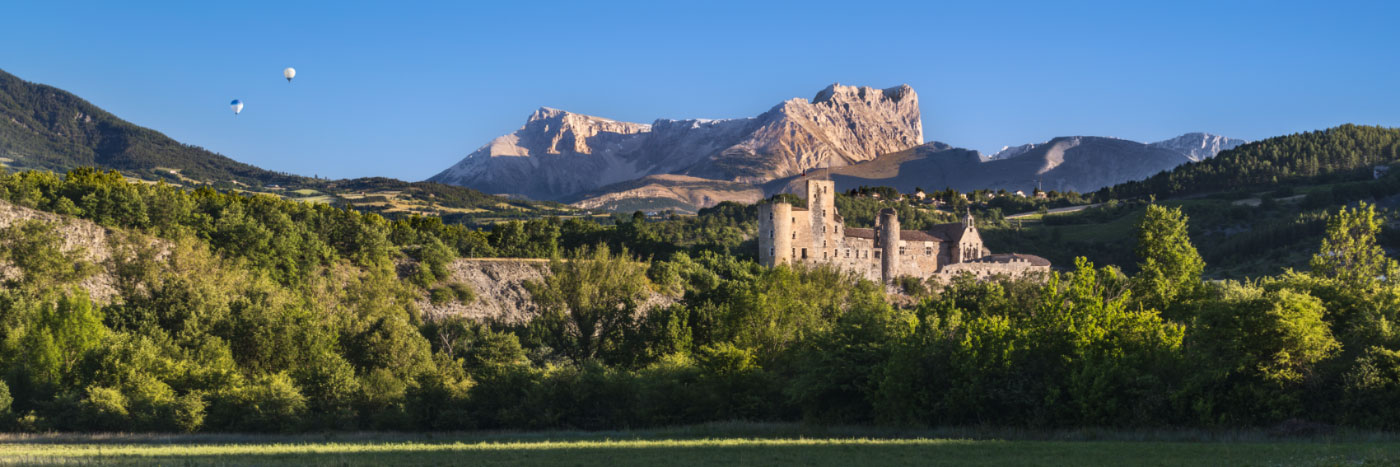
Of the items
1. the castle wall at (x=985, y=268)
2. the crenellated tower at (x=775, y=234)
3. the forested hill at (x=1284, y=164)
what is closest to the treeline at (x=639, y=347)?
the crenellated tower at (x=775, y=234)

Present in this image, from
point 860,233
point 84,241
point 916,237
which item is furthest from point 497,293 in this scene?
point 916,237

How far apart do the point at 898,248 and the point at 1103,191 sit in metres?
92.8

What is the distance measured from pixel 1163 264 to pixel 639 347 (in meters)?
27.7

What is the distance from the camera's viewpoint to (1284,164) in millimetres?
159125

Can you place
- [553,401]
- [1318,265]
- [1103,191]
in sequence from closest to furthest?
1. [553,401]
2. [1318,265]
3. [1103,191]

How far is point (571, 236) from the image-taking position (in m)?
85.6

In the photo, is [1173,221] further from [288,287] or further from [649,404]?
[288,287]

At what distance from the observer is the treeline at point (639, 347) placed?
30.3 metres

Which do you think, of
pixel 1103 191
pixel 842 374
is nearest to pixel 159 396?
pixel 842 374

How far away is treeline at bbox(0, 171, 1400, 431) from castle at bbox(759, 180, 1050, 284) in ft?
62.6

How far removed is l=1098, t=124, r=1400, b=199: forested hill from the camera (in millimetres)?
153125

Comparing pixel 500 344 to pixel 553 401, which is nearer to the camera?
pixel 553 401

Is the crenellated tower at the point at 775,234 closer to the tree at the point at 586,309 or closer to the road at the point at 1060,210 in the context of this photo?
the tree at the point at 586,309

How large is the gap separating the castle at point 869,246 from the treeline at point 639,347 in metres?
19.1
